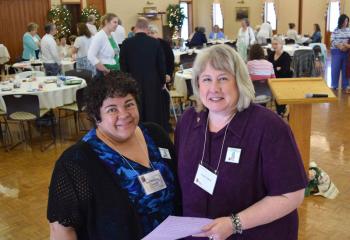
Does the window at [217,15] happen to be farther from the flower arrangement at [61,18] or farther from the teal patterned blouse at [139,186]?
the teal patterned blouse at [139,186]

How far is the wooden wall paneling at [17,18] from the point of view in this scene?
1325 centimetres

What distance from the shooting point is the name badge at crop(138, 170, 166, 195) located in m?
1.77

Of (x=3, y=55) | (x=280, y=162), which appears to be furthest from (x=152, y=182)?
(x=3, y=55)

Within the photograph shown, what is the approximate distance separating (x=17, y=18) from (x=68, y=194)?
13271mm

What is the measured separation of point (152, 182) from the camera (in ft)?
5.91

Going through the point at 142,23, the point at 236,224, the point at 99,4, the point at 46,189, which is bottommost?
the point at 46,189

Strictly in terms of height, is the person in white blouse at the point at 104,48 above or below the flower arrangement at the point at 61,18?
below

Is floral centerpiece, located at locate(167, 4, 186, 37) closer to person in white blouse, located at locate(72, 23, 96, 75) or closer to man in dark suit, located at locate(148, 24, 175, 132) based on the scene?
person in white blouse, located at locate(72, 23, 96, 75)

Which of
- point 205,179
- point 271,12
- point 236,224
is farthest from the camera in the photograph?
point 271,12

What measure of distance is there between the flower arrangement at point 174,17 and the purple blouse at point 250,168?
16.1 metres

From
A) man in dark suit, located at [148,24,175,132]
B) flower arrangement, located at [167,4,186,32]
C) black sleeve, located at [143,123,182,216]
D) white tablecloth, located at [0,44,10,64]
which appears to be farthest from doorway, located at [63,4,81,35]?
black sleeve, located at [143,123,182,216]

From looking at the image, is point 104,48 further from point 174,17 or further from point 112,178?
point 174,17

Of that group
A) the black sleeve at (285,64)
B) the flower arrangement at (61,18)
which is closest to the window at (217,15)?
the flower arrangement at (61,18)

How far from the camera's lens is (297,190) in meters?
1.54
